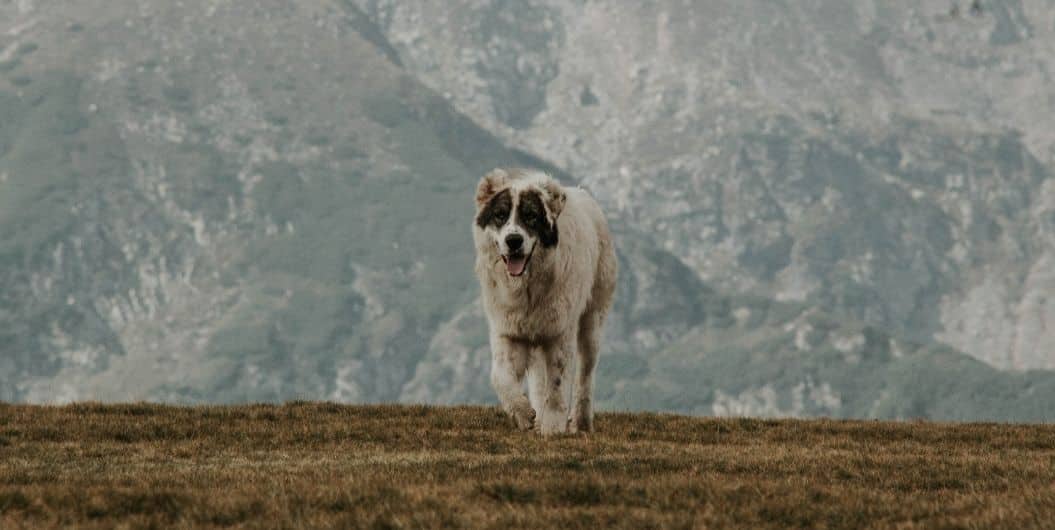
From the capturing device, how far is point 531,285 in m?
24.3

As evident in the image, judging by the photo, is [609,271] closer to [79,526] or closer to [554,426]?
[554,426]

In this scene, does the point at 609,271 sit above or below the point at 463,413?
above

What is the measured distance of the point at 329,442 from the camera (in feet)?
79.5

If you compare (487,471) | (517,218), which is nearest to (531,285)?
(517,218)

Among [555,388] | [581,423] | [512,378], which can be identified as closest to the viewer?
[512,378]

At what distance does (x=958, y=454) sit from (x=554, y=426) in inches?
228

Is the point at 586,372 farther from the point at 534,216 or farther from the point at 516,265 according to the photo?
the point at 534,216

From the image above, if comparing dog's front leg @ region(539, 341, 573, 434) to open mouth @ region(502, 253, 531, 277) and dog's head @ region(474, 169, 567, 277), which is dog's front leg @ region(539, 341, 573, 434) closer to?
dog's head @ region(474, 169, 567, 277)

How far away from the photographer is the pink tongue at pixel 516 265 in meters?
23.6

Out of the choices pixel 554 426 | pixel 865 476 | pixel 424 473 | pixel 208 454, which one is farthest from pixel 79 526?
pixel 554 426

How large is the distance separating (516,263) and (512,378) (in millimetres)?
1765

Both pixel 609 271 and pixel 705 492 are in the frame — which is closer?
pixel 705 492

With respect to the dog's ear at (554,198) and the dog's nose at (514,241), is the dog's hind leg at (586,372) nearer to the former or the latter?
the dog's ear at (554,198)

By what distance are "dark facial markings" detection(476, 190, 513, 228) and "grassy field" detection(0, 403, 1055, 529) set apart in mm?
3083
